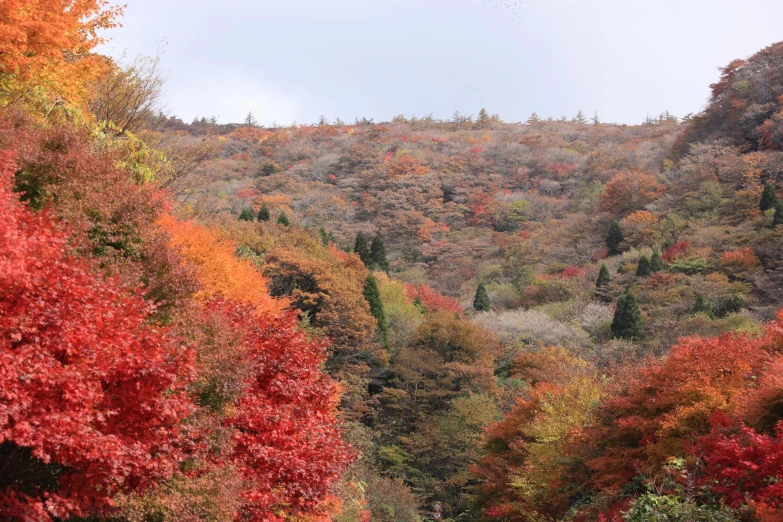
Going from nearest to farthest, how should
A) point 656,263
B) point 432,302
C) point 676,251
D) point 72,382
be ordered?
point 72,382, point 656,263, point 676,251, point 432,302

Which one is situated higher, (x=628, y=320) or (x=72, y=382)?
(x=72, y=382)

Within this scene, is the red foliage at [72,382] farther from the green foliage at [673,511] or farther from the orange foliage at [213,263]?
the orange foliage at [213,263]

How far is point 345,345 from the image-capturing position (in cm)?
3769

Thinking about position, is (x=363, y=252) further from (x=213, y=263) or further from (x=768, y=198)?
(x=213, y=263)

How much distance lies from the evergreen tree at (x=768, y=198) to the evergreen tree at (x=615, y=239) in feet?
40.6

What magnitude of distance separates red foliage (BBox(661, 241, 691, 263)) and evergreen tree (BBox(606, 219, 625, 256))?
734 cm

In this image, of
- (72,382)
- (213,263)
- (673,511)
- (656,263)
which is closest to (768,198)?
(656,263)

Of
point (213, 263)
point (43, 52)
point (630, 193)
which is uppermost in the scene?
point (43, 52)

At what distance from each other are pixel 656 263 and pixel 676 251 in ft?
9.18

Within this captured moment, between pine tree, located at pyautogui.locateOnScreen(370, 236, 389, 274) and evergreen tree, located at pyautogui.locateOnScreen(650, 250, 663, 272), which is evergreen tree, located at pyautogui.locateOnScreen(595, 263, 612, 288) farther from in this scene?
pine tree, located at pyautogui.locateOnScreen(370, 236, 389, 274)

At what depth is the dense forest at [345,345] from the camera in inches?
419

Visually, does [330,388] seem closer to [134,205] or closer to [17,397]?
[134,205]

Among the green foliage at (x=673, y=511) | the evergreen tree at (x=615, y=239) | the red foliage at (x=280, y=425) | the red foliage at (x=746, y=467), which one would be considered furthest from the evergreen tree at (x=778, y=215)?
the red foliage at (x=280, y=425)

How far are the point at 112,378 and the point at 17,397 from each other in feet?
6.50
